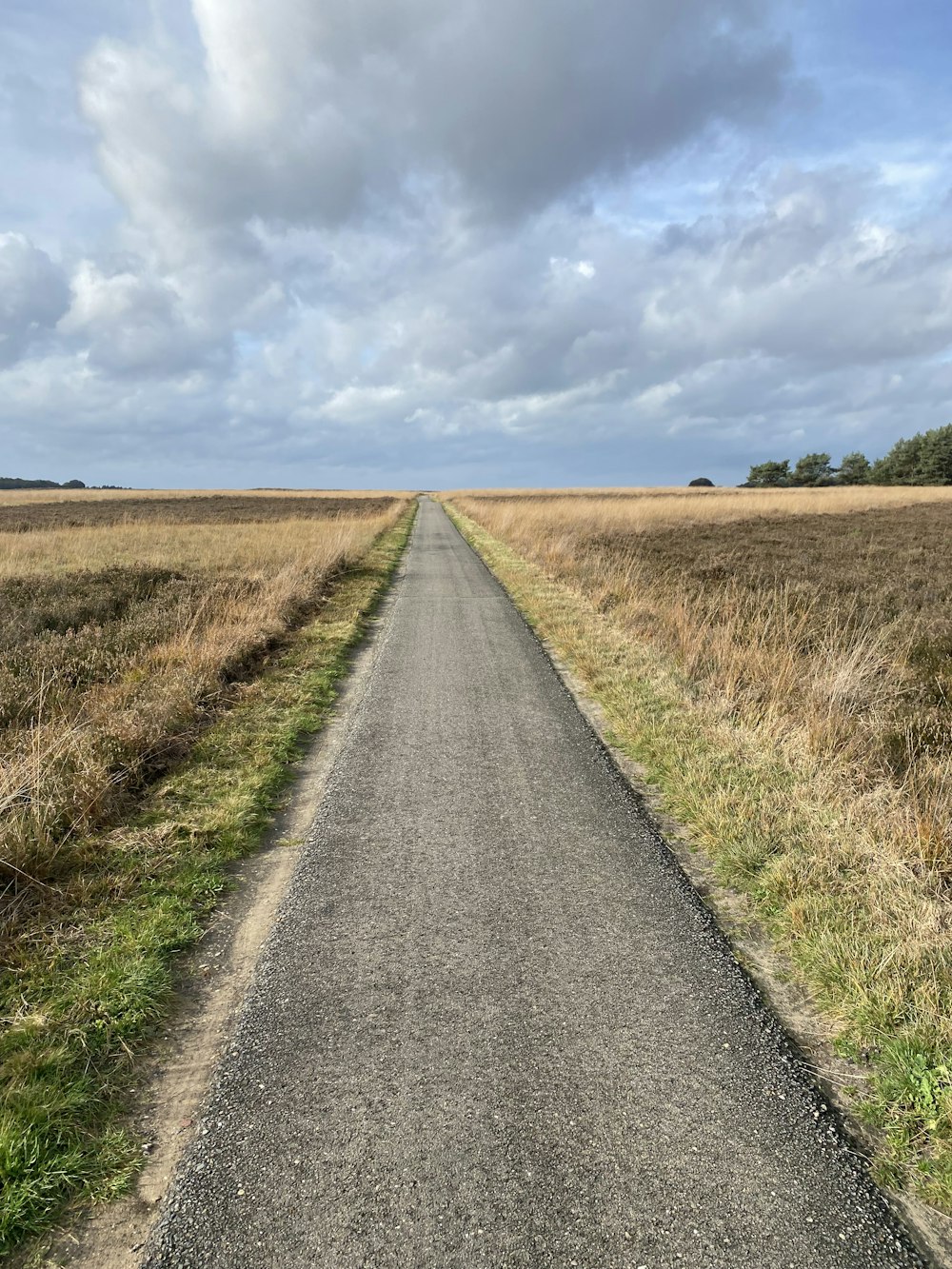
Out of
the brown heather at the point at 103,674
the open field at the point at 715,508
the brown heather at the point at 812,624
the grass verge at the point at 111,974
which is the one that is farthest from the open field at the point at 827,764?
the open field at the point at 715,508

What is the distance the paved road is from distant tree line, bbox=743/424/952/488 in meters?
90.8

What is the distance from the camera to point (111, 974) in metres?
2.96

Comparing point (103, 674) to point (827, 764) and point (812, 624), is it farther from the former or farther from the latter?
point (812, 624)

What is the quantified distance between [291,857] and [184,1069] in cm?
156

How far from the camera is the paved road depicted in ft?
6.27

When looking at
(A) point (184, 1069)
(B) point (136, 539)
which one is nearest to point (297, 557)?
(B) point (136, 539)

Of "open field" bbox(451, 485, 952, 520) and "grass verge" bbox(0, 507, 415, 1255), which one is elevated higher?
"open field" bbox(451, 485, 952, 520)

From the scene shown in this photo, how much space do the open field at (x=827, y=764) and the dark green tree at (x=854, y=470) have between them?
92.5 meters

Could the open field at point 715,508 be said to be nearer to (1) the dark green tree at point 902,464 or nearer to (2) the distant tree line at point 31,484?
(1) the dark green tree at point 902,464

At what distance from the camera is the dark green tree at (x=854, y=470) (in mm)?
92188

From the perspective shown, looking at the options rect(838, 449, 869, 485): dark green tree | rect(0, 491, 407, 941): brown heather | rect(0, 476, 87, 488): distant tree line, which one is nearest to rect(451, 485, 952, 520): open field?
rect(0, 491, 407, 941): brown heather

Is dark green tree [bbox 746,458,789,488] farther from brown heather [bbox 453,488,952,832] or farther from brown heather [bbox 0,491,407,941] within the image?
brown heather [bbox 0,491,407,941]

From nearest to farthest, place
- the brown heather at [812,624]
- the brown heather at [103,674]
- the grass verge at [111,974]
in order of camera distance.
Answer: the grass verge at [111,974], the brown heather at [103,674], the brown heather at [812,624]

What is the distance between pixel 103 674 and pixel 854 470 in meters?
109
